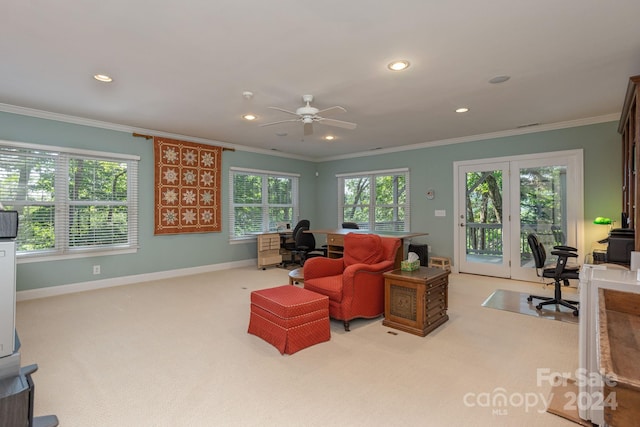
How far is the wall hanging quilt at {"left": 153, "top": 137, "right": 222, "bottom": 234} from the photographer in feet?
17.2

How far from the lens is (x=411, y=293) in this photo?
3014mm

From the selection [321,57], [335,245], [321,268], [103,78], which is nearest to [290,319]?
[321,268]

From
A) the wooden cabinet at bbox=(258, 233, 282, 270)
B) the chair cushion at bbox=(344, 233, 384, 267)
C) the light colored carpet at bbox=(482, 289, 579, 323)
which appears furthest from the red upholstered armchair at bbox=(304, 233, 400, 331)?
the wooden cabinet at bbox=(258, 233, 282, 270)

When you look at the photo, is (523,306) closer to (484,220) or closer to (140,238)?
(484,220)

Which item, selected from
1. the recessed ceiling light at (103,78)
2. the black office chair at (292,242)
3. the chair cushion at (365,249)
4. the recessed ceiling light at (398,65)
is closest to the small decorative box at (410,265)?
the chair cushion at (365,249)

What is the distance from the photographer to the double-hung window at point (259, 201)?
638 centimetres

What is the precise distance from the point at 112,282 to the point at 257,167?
3.35 m

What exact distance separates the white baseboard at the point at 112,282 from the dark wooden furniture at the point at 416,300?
3.91m

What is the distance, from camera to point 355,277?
3098mm

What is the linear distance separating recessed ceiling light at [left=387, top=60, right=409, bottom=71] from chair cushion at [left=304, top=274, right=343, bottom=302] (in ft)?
6.99

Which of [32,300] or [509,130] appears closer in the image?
[32,300]

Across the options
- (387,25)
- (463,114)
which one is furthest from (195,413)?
(463,114)

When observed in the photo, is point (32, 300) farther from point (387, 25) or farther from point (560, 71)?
point (560, 71)

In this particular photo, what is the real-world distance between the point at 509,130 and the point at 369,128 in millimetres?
2297
